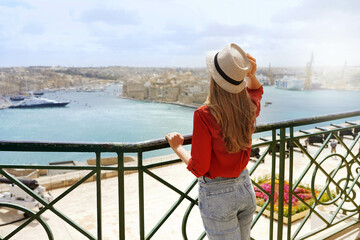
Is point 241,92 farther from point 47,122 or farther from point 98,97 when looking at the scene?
point 98,97

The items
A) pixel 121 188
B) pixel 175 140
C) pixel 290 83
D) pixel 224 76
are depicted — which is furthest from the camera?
pixel 290 83

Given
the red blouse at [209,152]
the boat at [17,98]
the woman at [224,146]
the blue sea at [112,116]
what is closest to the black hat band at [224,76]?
the woman at [224,146]

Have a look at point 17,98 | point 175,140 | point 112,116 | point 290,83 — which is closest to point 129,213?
point 175,140

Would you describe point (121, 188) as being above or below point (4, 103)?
above

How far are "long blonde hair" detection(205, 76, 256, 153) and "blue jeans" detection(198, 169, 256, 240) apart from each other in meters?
0.15

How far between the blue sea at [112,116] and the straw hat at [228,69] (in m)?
60.8

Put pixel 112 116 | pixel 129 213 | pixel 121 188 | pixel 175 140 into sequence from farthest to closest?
pixel 112 116, pixel 129 213, pixel 121 188, pixel 175 140

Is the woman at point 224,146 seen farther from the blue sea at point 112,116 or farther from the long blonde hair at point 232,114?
the blue sea at point 112,116

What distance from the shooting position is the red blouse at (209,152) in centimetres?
123

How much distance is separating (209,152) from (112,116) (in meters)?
101

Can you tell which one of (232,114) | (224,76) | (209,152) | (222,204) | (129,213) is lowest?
(129,213)

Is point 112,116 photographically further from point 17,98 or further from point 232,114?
point 232,114

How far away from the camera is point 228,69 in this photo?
1.23m

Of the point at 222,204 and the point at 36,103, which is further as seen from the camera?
the point at 36,103
